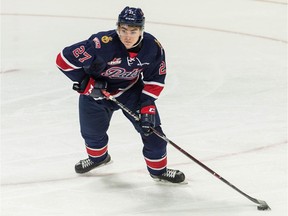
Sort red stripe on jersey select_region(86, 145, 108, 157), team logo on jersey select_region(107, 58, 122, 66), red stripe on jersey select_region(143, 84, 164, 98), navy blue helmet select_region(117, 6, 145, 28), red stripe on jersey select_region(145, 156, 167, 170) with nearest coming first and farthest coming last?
navy blue helmet select_region(117, 6, 145, 28), team logo on jersey select_region(107, 58, 122, 66), red stripe on jersey select_region(143, 84, 164, 98), red stripe on jersey select_region(145, 156, 167, 170), red stripe on jersey select_region(86, 145, 108, 157)

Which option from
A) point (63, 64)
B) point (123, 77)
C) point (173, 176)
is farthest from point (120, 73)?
point (173, 176)

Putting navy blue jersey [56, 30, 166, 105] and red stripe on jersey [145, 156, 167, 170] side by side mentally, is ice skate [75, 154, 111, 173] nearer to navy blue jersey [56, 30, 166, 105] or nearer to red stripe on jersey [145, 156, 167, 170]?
red stripe on jersey [145, 156, 167, 170]

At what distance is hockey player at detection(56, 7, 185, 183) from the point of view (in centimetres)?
269

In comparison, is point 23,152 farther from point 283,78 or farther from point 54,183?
point 283,78

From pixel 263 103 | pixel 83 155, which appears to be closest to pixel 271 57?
pixel 263 103

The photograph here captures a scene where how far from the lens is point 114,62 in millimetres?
2719

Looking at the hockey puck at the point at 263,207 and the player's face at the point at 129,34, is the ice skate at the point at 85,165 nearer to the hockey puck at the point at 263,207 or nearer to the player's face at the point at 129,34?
the player's face at the point at 129,34

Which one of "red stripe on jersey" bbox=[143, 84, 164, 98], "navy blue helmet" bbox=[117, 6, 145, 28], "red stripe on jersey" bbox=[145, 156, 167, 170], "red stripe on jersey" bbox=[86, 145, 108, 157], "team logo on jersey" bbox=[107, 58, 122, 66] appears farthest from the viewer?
"red stripe on jersey" bbox=[86, 145, 108, 157]

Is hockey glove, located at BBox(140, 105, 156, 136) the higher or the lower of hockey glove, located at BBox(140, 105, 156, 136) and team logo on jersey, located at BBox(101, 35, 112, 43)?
the lower

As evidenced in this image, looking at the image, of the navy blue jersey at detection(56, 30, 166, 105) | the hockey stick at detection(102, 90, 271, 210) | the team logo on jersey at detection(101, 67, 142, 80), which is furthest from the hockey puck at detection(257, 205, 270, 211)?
the team logo on jersey at detection(101, 67, 142, 80)

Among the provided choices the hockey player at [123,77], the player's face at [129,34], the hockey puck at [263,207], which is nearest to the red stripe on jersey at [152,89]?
the hockey player at [123,77]

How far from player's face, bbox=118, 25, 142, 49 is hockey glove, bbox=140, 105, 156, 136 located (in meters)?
0.33

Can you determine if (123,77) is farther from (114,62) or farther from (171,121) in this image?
(171,121)

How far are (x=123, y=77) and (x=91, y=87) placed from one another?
0.53ft
